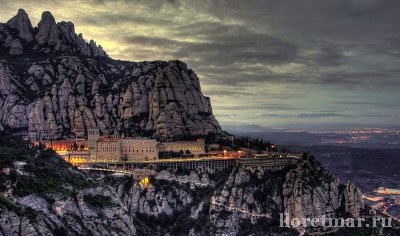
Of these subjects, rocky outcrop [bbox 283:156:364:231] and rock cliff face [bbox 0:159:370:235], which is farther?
rocky outcrop [bbox 283:156:364:231]

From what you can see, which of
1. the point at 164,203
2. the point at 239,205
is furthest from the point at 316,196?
the point at 164,203

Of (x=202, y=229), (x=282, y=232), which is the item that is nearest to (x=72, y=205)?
(x=202, y=229)

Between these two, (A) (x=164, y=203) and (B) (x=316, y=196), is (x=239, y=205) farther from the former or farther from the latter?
(A) (x=164, y=203)

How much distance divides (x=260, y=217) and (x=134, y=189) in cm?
4441

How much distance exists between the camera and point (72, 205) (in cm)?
13812

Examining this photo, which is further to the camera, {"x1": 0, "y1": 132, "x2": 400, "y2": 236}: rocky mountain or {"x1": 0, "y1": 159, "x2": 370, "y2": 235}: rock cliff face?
{"x1": 0, "y1": 159, "x2": 370, "y2": 235}: rock cliff face

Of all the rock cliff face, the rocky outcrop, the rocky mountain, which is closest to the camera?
the rocky mountain

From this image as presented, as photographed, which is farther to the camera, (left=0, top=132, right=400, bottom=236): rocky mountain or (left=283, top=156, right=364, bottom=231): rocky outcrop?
(left=283, top=156, right=364, bottom=231): rocky outcrop

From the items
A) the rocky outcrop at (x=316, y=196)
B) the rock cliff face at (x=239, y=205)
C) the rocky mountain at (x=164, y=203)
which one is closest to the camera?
the rocky mountain at (x=164, y=203)

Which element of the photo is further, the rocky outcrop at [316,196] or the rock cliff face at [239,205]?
the rocky outcrop at [316,196]

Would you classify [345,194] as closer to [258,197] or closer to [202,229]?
[258,197]

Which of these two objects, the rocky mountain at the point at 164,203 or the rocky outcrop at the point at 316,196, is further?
the rocky outcrop at the point at 316,196

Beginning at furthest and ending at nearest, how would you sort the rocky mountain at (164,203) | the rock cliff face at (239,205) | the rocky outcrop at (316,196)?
the rocky outcrop at (316,196), the rock cliff face at (239,205), the rocky mountain at (164,203)

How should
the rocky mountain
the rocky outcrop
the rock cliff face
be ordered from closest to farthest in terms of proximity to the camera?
the rocky mountain → the rock cliff face → the rocky outcrop
